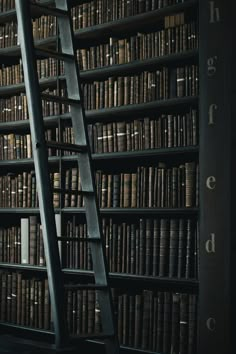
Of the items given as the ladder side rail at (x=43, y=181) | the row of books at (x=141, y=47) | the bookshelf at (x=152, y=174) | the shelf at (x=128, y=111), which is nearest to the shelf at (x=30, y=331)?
the bookshelf at (x=152, y=174)

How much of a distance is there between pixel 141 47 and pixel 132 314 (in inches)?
57.8

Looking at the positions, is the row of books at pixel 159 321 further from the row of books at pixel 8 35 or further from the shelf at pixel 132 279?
the row of books at pixel 8 35

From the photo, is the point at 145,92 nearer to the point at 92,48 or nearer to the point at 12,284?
the point at 92,48

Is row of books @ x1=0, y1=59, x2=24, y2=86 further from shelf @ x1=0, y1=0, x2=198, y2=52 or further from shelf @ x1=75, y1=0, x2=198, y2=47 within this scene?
shelf @ x1=75, y1=0, x2=198, y2=47

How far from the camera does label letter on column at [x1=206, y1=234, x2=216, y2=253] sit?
126 inches

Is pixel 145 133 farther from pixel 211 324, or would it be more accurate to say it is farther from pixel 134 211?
pixel 211 324

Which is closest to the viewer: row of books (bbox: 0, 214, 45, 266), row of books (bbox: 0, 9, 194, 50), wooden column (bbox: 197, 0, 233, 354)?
wooden column (bbox: 197, 0, 233, 354)

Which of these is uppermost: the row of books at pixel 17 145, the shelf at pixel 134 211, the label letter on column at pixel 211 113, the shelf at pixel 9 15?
the shelf at pixel 9 15

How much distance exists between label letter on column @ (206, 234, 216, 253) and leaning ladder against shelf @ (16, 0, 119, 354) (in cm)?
55

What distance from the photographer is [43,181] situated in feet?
9.23

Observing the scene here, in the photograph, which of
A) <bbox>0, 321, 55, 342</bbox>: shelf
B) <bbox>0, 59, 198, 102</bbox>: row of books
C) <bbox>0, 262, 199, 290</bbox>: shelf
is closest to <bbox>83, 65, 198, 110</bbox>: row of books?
<bbox>0, 59, 198, 102</bbox>: row of books

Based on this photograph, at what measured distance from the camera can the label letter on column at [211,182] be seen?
3.23m

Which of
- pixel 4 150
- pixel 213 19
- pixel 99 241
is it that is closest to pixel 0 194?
pixel 4 150

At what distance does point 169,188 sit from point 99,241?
0.67m
